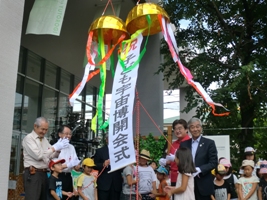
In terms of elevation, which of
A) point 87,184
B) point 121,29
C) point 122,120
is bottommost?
point 87,184

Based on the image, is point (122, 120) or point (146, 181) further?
→ point (146, 181)

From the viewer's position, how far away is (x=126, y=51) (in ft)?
15.6

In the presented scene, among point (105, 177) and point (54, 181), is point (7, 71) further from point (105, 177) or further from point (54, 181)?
point (105, 177)

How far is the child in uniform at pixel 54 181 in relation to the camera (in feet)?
16.1

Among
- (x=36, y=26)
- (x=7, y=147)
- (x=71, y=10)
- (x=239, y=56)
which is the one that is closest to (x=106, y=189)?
(x=7, y=147)

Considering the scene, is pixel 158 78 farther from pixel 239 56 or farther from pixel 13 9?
pixel 13 9

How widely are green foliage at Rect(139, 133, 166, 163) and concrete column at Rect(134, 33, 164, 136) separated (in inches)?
33.0

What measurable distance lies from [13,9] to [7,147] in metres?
1.81

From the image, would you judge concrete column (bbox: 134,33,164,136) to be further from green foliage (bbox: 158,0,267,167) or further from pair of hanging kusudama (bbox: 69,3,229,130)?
pair of hanging kusudama (bbox: 69,3,229,130)

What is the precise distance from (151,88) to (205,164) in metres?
5.95

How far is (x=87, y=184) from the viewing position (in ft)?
19.0

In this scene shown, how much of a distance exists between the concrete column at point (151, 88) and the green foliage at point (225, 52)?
13.5 inches

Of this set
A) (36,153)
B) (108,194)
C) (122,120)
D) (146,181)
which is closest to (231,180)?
(146,181)

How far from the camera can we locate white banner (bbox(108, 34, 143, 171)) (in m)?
4.05
